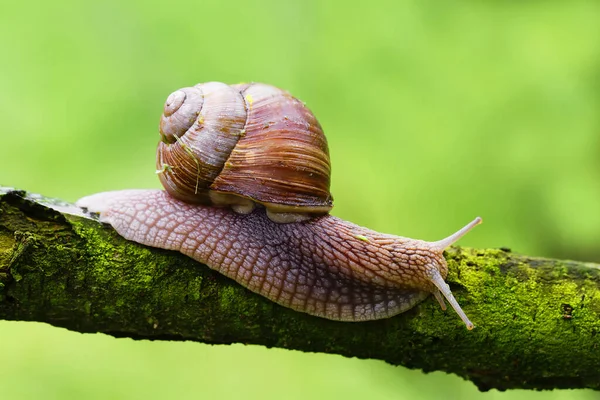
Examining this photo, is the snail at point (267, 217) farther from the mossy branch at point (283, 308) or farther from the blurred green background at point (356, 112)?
the blurred green background at point (356, 112)

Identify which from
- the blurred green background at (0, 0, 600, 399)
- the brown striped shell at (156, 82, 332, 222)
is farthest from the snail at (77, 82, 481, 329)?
the blurred green background at (0, 0, 600, 399)

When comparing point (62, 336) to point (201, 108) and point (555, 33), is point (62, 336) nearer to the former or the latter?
point (201, 108)

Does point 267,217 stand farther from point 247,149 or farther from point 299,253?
point 247,149

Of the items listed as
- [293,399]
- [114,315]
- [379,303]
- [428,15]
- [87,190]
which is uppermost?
[428,15]

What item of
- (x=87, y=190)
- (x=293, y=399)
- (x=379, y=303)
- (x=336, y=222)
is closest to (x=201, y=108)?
(x=336, y=222)

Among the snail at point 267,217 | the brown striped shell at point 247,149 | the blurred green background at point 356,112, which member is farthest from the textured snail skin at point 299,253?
the blurred green background at point 356,112

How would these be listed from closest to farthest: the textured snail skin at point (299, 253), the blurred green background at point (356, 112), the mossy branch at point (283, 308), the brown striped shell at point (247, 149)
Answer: the mossy branch at point (283, 308)
the textured snail skin at point (299, 253)
the brown striped shell at point (247, 149)
the blurred green background at point (356, 112)

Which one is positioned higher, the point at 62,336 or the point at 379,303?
the point at 379,303
